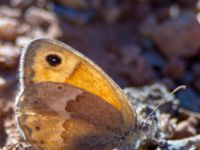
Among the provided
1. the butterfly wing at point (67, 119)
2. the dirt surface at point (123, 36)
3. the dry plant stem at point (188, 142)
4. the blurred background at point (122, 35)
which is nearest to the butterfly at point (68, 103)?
the butterfly wing at point (67, 119)

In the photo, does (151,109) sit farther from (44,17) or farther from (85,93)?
(44,17)

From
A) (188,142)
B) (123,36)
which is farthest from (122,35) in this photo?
(188,142)

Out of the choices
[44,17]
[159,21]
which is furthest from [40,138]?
[159,21]

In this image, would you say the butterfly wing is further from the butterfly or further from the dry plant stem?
the dry plant stem

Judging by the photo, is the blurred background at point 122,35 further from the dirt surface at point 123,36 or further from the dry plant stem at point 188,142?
the dry plant stem at point 188,142

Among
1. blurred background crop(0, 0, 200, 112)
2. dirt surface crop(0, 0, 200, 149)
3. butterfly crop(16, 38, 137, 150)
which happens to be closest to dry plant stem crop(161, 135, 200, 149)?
butterfly crop(16, 38, 137, 150)

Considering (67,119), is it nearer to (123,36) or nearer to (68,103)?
(68,103)
